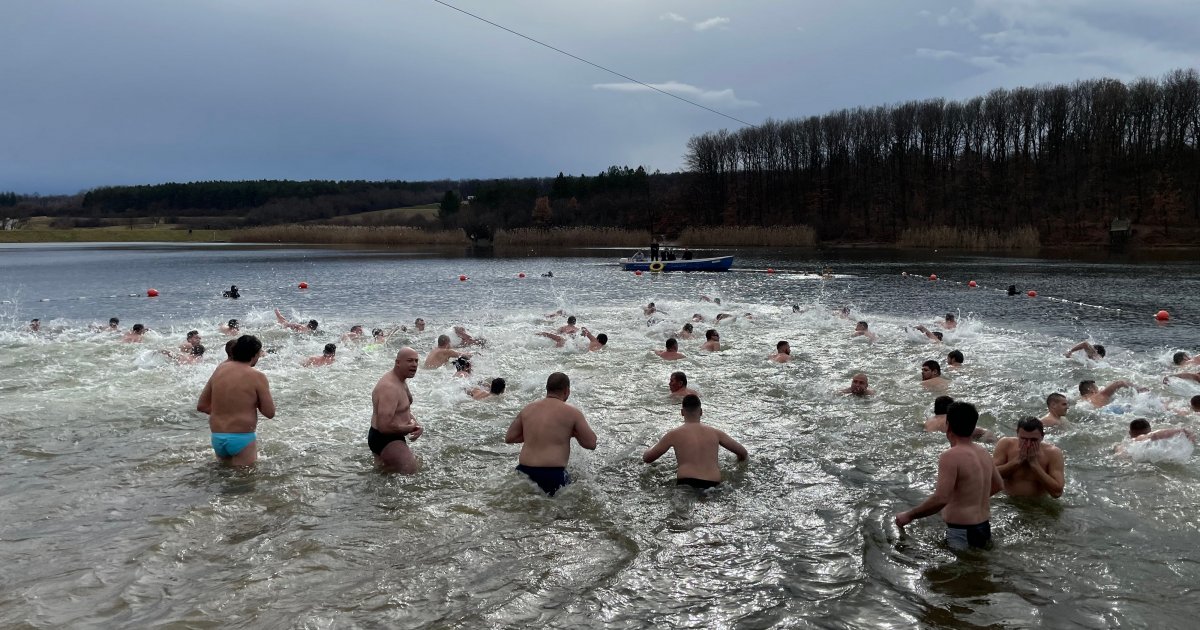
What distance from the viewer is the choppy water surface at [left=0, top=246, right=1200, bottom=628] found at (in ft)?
17.6

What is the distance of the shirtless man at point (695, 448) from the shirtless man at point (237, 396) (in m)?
4.10

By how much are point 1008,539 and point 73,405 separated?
12.8 m

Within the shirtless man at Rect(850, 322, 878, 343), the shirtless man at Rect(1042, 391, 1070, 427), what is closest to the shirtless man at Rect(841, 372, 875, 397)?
the shirtless man at Rect(1042, 391, 1070, 427)

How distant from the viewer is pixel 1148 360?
49.4ft

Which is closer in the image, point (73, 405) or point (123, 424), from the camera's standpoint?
point (123, 424)

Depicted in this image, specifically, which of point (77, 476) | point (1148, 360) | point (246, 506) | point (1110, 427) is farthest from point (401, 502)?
point (1148, 360)

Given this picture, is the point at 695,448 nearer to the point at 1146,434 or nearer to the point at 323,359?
the point at 1146,434

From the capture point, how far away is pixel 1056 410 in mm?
9664

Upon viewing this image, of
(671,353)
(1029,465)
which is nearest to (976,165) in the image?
(671,353)

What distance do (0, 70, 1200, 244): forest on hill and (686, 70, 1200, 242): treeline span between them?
14 centimetres

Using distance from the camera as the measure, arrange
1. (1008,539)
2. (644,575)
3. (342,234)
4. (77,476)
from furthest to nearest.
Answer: (342,234), (77,476), (1008,539), (644,575)

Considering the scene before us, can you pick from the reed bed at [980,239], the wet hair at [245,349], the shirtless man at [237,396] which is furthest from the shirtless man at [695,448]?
the reed bed at [980,239]

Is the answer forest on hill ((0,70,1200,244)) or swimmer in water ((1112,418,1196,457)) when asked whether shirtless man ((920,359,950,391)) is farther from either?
forest on hill ((0,70,1200,244))

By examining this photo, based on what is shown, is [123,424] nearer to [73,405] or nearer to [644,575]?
[73,405]
